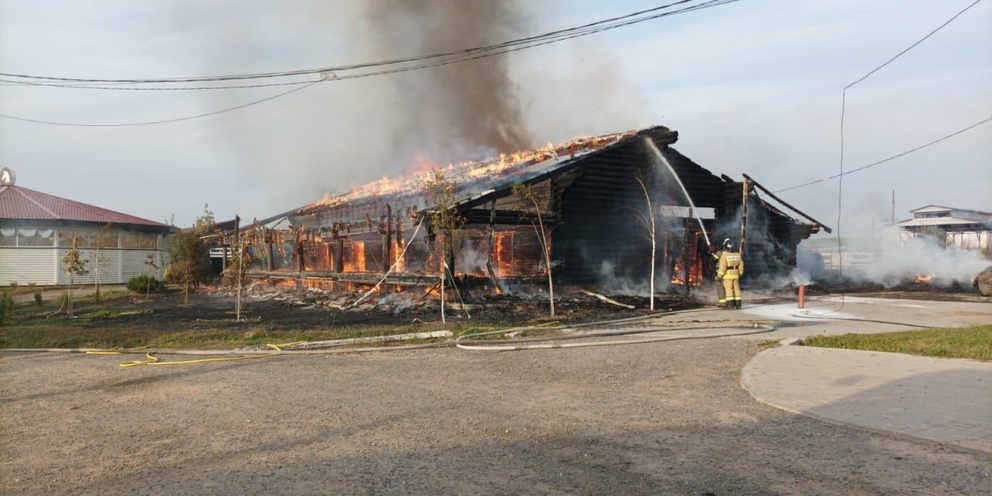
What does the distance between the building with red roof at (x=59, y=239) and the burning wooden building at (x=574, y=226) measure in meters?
14.2

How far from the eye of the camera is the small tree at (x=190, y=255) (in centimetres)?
2309

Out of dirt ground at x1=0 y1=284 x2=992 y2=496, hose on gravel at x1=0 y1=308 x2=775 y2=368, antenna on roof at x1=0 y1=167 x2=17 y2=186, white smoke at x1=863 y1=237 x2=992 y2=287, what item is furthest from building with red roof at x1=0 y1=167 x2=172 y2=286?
white smoke at x1=863 y1=237 x2=992 y2=287

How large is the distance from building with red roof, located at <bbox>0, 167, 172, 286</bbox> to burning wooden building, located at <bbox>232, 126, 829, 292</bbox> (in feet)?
46.7

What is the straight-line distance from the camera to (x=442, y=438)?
18.1 feet

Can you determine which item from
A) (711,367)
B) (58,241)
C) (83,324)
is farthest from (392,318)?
(58,241)

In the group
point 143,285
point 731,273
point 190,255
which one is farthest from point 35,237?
point 731,273

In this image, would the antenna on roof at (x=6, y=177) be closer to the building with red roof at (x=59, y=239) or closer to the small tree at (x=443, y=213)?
the building with red roof at (x=59, y=239)

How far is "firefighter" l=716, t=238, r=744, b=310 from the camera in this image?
1605 cm

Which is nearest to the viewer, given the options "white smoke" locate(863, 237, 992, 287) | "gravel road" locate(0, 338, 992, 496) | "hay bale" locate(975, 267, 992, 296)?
"gravel road" locate(0, 338, 992, 496)

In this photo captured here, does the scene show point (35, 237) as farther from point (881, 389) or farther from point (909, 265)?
point (909, 265)

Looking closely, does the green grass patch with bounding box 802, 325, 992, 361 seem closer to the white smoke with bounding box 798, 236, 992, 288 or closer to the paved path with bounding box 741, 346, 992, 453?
the paved path with bounding box 741, 346, 992, 453

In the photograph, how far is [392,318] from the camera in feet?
50.9

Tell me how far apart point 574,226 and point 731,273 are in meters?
6.02

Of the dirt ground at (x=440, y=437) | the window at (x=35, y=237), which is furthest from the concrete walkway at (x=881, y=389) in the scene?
the window at (x=35, y=237)
